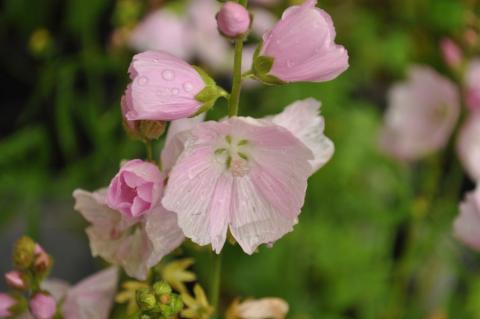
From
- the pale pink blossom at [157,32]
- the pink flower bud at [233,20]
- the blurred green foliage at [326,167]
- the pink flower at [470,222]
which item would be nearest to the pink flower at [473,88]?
the blurred green foliage at [326,167]

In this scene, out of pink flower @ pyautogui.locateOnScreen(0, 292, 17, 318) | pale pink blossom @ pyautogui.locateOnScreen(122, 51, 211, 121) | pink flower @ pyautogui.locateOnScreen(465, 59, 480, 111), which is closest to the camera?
pale pink blossom @ pyautogui.locateOnScreen(122, 51, 211, 121)

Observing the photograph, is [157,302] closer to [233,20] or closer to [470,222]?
[233,20]

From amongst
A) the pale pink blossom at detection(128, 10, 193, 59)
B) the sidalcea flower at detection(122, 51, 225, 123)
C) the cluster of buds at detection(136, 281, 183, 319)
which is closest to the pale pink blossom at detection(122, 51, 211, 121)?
the sidalcea flower at detection(122, 51, 225, 123)

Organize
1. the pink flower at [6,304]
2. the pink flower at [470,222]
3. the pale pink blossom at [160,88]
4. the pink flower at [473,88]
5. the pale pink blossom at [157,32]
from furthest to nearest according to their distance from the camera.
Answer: the pale pink blossom at [157,32] → the pink flower at [473,88] → the pink flower at [470,222] → the pink flower at [6,304] → the pale pink blossom at [160,88]

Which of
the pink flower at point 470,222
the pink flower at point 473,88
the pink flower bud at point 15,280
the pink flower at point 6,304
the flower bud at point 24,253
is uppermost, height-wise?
the flower bud at point 24,253

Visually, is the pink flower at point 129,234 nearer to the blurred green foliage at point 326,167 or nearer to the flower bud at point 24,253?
the flower bud at point 24,253

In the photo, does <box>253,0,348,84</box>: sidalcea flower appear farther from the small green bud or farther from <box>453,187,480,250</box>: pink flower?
<box>453,187,480,250</box>: pink flower

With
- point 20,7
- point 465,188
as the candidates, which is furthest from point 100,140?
point 465,188
